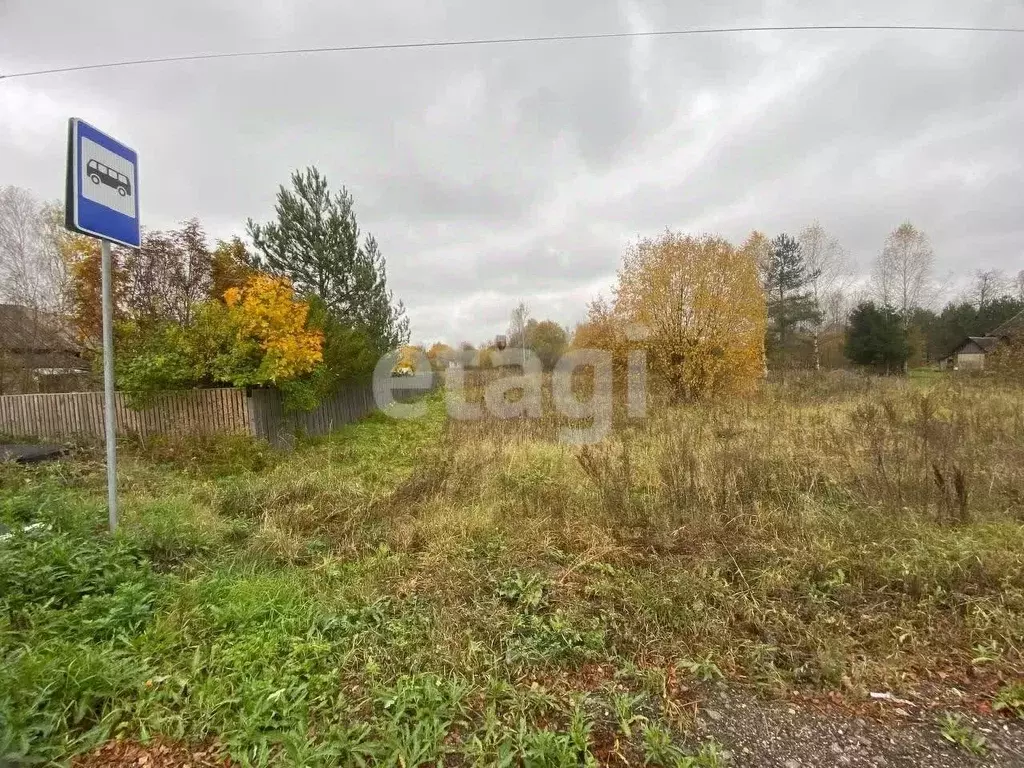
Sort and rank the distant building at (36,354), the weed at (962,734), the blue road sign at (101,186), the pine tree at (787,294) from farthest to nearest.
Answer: the pine tree at (787,294), the distant building at (36,354), the blue road sign at (101,186), the weed at (962,734)

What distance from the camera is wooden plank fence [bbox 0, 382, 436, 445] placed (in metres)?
8.14

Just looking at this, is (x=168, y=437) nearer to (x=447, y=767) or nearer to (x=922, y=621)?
(x=447, y=767)

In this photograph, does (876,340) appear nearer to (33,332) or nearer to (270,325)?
(270,325)

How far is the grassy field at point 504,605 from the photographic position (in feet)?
5.76

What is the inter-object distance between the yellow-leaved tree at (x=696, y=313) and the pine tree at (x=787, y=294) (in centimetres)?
1910

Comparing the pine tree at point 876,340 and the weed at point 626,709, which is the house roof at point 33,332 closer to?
the weed at point 626,709

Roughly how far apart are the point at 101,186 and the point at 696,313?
1220cm

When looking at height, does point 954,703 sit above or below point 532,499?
below

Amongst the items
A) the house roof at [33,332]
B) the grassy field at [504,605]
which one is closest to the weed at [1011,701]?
the grassy field at [504,605]

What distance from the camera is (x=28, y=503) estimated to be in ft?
11.8

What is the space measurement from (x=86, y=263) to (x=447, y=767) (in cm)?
1611

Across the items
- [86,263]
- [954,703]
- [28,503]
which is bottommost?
[954,703]

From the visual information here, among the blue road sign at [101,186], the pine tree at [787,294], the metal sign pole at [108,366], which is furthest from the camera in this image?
the pine tree at [787,294]

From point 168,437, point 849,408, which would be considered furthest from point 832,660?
point 168,437
